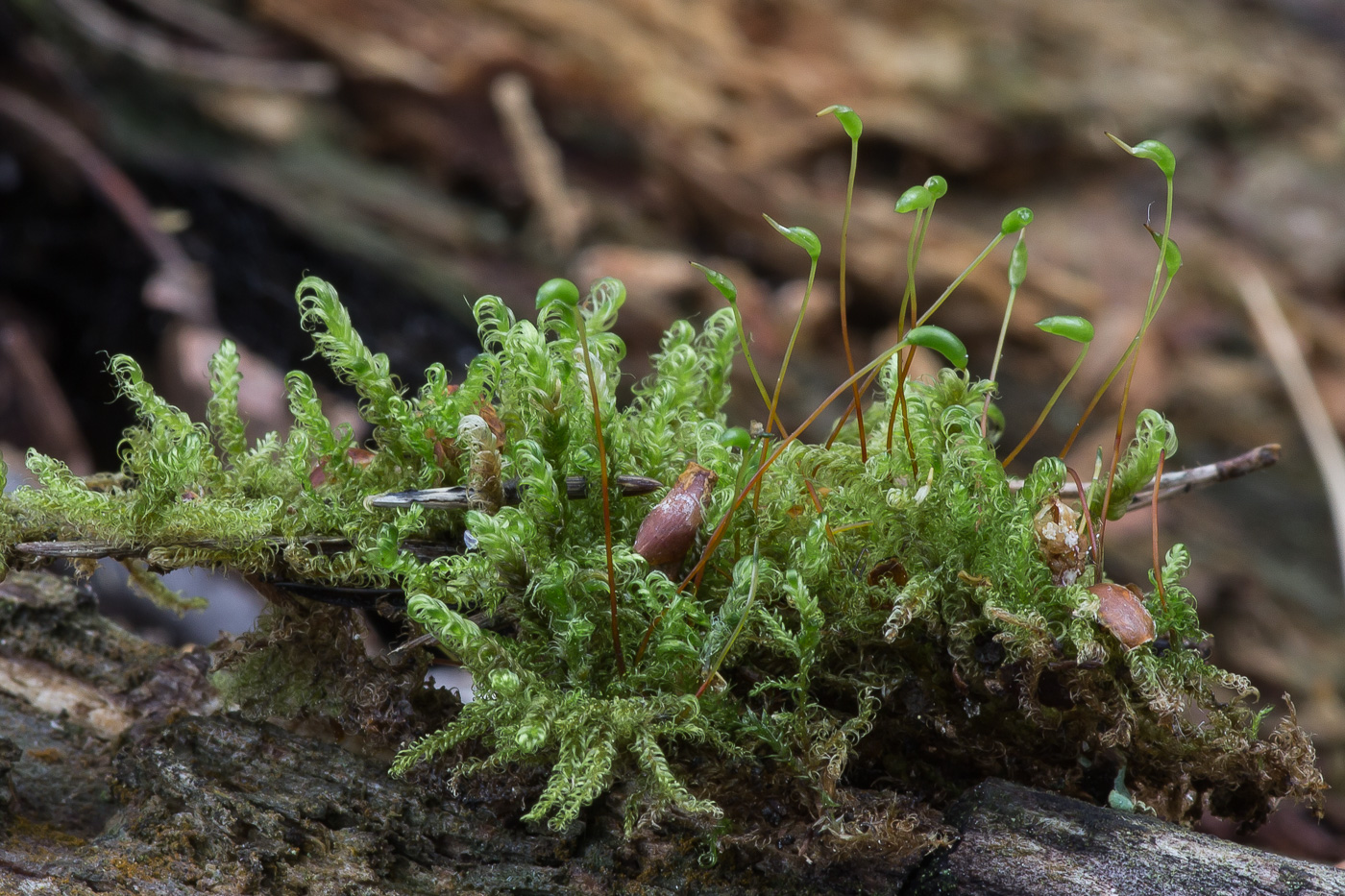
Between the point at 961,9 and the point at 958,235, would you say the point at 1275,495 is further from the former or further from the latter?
the point at 961,9

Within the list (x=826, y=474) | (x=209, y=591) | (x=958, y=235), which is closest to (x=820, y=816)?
(x=826, y=474)

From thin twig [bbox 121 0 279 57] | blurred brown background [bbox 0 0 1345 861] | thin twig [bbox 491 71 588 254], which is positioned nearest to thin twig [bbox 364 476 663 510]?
blurred brown background [bbox 0 0 1345 861]

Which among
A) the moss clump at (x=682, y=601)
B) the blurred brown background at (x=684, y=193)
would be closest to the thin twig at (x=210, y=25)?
the blurred brown background at (x=684, y=193)

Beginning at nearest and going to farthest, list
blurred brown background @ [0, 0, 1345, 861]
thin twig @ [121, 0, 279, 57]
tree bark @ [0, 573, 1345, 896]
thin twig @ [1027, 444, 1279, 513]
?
→ tree bark @ [0, 573, 1345, 896]
thin twig @ [1027, 444, 1279, 513]
blurred brown background @ [0, 0, 1345, 861]
thin twig @ [121, 0, 279, 57]

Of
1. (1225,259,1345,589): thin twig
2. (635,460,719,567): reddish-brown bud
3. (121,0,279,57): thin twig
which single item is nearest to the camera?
(635,460,719,567): reddish-brown bud

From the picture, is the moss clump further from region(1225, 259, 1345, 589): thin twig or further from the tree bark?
region(1225, 259, 1345, 589): thin twig

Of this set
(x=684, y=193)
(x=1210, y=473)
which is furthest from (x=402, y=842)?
(x=684, y=193)

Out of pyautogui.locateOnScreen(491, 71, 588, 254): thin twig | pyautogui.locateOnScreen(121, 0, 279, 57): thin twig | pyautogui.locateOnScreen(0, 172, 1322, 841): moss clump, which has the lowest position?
pyautogui.locateOnScreen(0, 172, 1322, 841): moss clump
